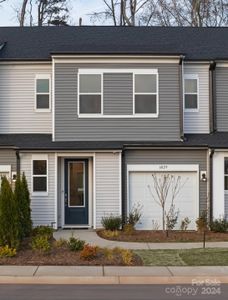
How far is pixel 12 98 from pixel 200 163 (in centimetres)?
722

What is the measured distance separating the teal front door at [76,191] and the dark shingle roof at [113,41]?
4.06 metres

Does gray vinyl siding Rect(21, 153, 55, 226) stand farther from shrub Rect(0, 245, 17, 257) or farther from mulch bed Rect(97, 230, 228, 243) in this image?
shrub Rect(0, 245, 17, 257)

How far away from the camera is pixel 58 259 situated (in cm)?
1376

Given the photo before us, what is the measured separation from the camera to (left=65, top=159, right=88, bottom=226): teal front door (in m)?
21.1

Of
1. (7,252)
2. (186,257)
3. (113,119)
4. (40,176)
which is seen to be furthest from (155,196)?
(7,252)

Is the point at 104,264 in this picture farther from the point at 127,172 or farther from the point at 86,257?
the point at 127,172

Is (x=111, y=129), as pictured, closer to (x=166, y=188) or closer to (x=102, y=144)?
(x=102, y=144)

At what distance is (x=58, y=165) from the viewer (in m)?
21.0

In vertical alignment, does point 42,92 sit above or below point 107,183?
above

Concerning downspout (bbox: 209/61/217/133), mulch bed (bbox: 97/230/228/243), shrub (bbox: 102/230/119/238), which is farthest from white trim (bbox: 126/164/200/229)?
shrub (bbox: 102/230/119/238)

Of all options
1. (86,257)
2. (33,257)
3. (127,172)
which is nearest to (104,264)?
(86,257)

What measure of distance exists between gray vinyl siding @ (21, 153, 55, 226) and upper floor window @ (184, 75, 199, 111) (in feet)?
17.6

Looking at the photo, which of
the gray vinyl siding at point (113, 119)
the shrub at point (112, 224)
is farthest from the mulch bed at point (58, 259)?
the gray vinyl siding at point (113, 119)

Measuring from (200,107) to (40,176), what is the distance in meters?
6.31
